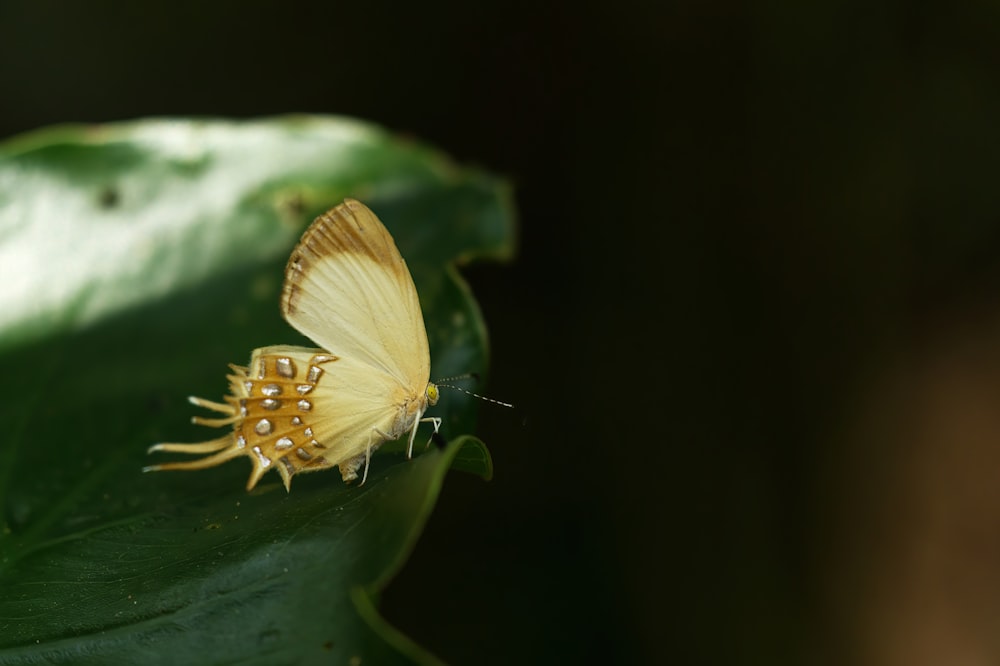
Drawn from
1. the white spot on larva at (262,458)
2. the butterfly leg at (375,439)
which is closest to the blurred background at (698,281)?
the butterfly leg at (375,439)

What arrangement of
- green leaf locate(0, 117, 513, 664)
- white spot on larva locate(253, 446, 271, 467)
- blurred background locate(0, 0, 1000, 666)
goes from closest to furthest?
green leaf locate(0, 117, 513, 664), white spot on larva locate(253, 446, 271, 467), blurred background locate(0, 0, 1000, 666)

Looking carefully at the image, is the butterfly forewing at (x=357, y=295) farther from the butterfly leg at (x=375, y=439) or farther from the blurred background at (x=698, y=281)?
the blurred background at (x=698, y=281)

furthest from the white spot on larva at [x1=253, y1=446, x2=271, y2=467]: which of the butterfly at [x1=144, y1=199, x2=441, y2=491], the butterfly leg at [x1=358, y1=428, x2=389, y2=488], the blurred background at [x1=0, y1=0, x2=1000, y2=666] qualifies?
the blurred background at [x1=0, y1=0, x2=1000, y2=666]

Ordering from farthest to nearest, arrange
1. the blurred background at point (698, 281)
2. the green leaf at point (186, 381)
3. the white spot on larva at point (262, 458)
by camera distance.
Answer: the blurred background at point (698, 281) → the white spot on larva at point (262, 458) → the green leaf at point (186, 381)

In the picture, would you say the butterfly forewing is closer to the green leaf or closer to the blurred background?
the green leaf

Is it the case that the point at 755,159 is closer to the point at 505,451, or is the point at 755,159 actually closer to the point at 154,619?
the point at 505,451

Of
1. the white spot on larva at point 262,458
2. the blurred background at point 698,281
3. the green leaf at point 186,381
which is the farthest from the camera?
the blurred background at point 698,281

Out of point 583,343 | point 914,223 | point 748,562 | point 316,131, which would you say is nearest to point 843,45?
point 914,223
